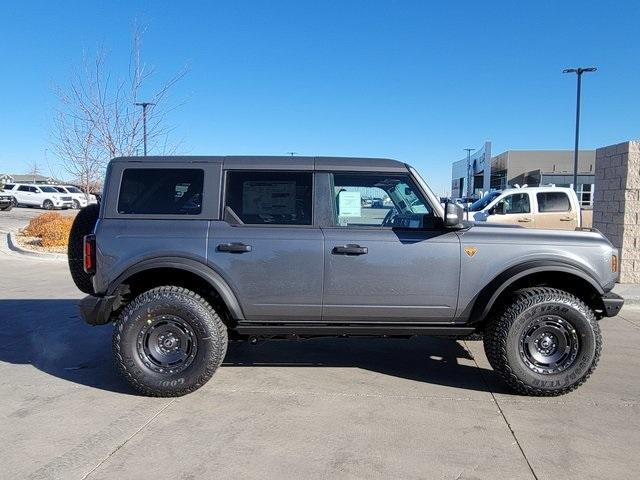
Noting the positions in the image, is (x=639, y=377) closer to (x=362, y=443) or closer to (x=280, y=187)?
(x=362, y=443)

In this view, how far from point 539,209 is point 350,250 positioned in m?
8.61

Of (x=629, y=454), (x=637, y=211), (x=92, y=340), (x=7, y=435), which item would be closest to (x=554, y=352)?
(x=629, y=454)

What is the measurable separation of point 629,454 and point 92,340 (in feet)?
17.2

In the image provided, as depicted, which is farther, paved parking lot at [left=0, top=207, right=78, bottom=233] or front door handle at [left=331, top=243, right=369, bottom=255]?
paved parking lot at [left=0, top=207, right=78, bottom=233]

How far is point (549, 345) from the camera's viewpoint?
435 centimetres

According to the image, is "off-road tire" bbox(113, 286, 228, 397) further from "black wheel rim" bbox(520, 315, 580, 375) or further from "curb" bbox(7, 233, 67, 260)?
"curb" bbox(7, 233, 67, 260)

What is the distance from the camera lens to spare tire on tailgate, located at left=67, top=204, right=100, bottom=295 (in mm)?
4691

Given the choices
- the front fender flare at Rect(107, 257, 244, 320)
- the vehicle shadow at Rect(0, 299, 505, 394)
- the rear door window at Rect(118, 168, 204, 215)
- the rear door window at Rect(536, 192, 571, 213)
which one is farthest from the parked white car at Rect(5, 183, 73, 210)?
the front fender flare at Rect(107, 257, 244, 320)

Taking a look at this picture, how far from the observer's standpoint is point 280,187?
14.5ft

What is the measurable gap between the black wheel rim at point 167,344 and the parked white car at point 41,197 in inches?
1345

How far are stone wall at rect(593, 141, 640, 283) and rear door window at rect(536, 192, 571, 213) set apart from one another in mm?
1943

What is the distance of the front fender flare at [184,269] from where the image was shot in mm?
4199

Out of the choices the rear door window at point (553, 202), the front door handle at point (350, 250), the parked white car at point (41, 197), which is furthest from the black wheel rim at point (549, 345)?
the parked white car at point (41, 197)

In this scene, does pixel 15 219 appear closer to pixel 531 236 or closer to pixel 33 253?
pixel 33 253
